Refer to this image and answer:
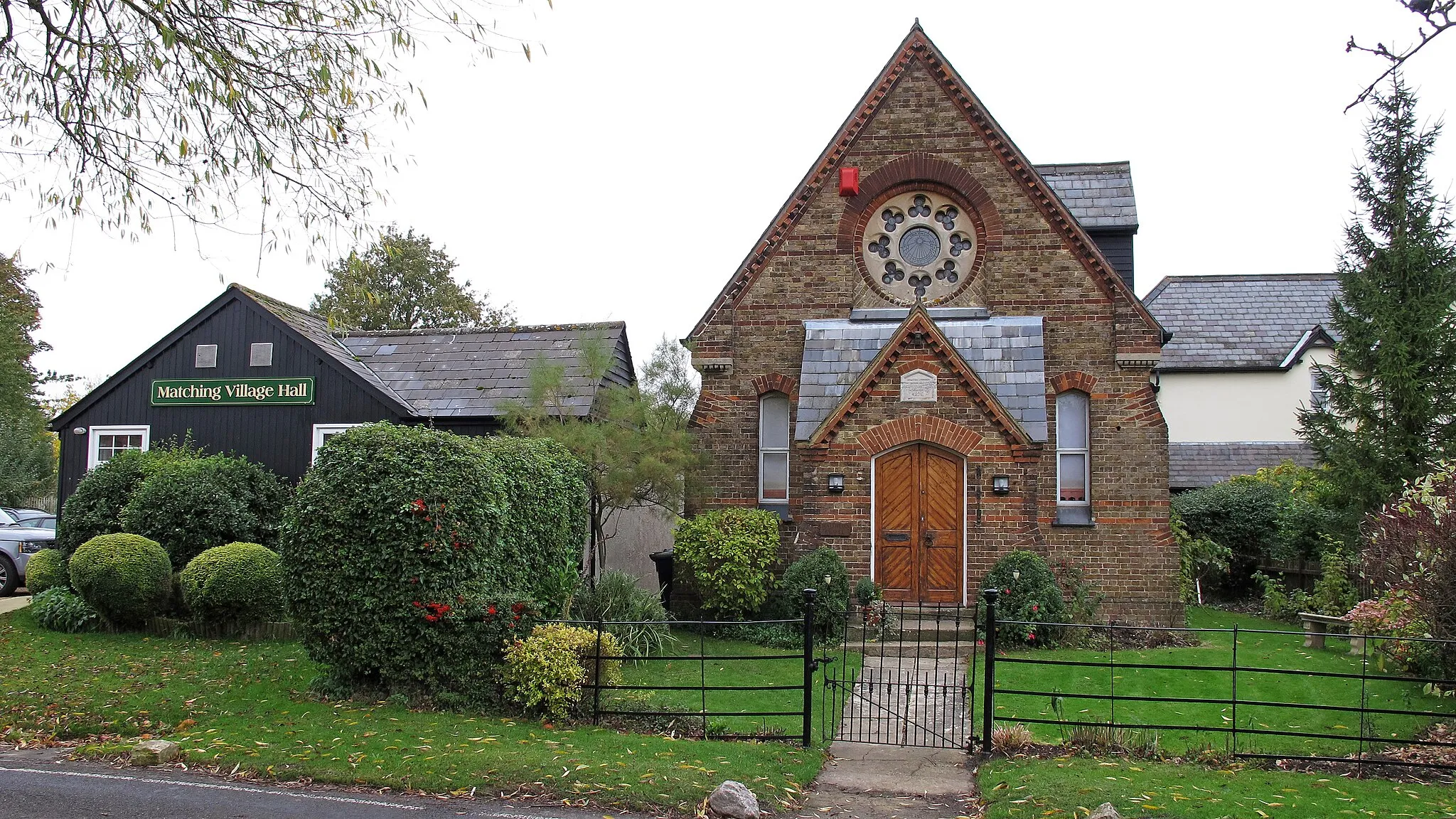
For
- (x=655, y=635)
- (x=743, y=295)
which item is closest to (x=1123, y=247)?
(x=743, y=295)

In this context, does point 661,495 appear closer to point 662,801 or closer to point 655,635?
point 655,635

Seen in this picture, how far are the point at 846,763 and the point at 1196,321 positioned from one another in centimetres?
2502

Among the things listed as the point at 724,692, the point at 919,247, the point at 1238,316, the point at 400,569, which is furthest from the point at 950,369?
the point at 1238,316

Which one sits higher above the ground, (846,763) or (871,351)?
(871,351)

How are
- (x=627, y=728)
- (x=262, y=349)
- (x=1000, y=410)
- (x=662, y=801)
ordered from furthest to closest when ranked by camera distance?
(x=262, y=349)
(x=1000, y=410)
(x=627, y=728)
(x=662, y=801)

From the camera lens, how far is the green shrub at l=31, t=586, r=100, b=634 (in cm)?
1498

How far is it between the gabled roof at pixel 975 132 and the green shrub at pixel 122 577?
8.86 meters

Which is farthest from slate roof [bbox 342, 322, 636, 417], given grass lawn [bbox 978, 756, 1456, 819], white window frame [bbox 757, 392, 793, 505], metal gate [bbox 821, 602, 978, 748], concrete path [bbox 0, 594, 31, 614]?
grass lawn [bbox 978, 756, 1456, 819]

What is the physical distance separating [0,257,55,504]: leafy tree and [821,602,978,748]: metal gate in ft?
96.0

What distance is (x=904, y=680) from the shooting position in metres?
12.9

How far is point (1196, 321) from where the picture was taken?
3022 centimetres

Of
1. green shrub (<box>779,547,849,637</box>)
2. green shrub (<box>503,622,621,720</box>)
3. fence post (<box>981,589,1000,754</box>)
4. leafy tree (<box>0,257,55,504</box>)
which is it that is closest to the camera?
fence post (<box>981,589,1000,754</box>)

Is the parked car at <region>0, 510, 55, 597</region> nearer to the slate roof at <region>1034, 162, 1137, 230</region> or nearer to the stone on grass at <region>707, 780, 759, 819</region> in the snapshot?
the stone on grass at <region>707, 780, 759, 819</region>

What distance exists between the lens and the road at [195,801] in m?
7.43
